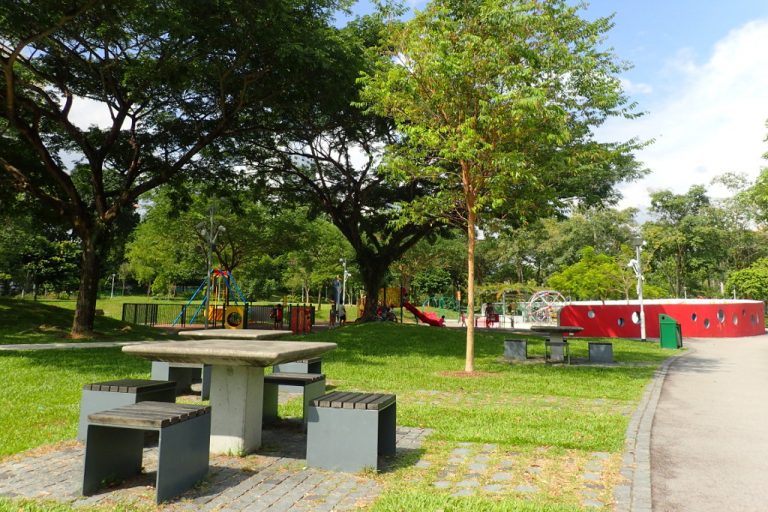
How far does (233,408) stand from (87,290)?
596 inches

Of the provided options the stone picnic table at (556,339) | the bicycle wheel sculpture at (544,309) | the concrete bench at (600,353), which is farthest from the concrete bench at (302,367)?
the bicycle wheel sculpture at (544,309)

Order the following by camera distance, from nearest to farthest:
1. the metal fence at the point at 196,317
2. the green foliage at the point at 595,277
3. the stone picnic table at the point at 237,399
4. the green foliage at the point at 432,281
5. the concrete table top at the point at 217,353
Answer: the concrete table top at the point at 217,353
the stone picnic table at the point at 237,399
the metal fence at the point at 196,317
the green foliage at the point at 595,277
the green foliage at the point at 432,281

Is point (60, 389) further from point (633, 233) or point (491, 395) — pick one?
point (633, 233)

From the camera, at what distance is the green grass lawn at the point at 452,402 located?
4320 mm

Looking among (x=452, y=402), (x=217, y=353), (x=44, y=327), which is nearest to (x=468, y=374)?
(x=452, y=402)

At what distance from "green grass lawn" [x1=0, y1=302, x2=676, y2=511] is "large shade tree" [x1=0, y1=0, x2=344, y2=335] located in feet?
23.6

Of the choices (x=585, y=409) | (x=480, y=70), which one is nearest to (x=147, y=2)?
(x=480, y=70)

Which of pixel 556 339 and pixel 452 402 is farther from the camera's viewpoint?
pixel 556 339

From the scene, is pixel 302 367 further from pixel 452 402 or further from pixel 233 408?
pixel 233 408

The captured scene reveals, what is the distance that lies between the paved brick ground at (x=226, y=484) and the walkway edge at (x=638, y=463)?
6.24ft

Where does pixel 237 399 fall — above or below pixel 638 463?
above

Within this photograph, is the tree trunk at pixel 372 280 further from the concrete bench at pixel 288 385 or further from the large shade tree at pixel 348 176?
the concrete bench at pixel 288 385

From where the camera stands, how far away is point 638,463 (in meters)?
4.78

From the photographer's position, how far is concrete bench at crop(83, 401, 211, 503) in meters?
3.66
